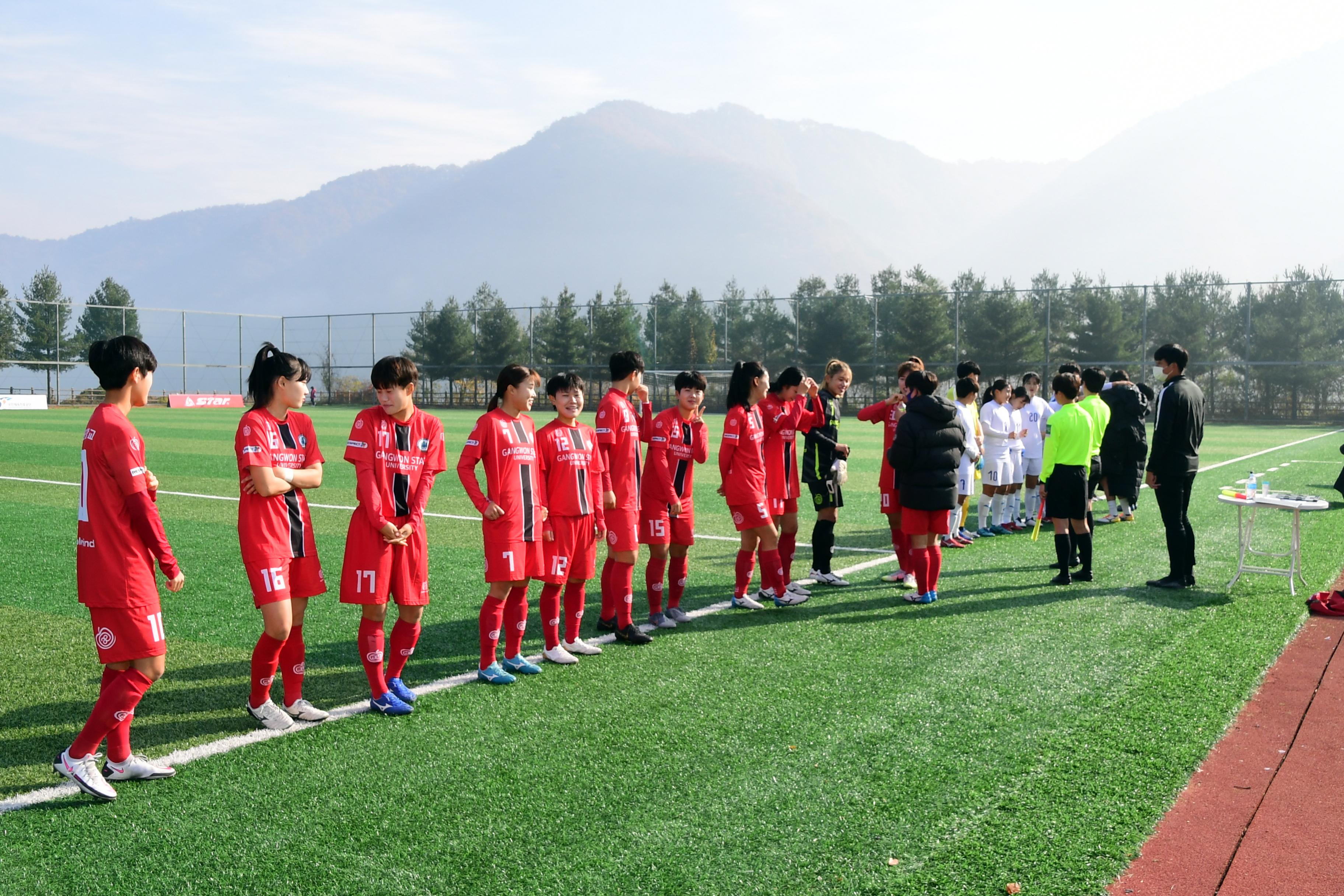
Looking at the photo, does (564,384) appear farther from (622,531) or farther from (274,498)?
(274,498)

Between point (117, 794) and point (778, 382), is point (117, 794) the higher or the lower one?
the lower one

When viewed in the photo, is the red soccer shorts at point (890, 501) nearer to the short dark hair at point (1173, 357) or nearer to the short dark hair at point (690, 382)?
the short dark hair at point (1173, 357)

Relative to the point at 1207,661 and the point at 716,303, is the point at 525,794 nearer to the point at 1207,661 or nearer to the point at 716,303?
the point at 1207,661

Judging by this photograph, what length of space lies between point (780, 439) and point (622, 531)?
1.93 metres

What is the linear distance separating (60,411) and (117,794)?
49466 mm

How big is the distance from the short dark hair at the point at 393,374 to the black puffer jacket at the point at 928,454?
420 centimetres

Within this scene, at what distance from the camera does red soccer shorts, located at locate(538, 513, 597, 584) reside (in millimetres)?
5719

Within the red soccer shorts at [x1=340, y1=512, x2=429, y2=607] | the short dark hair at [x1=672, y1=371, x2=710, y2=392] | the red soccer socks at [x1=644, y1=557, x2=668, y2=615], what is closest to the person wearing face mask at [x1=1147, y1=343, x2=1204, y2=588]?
the short dark hair at [x1=672, y1=371, x2=710, y2=392]

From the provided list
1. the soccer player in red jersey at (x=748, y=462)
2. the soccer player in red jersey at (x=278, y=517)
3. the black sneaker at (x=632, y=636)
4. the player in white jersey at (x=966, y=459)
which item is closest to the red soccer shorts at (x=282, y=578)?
the soccer player in red jersey at (x=278, y=517)

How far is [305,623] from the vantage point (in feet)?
22.8

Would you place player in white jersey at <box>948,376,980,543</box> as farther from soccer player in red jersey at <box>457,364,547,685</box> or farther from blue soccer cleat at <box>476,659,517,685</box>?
blue soccer cleat at <box>476,659,517,685</box>

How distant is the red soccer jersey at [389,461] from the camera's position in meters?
4.75

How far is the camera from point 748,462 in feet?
23.4

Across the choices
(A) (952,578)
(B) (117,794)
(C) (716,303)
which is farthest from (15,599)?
(C) (716,303)
